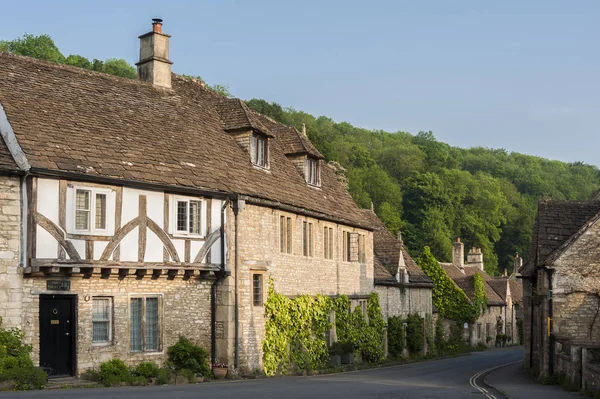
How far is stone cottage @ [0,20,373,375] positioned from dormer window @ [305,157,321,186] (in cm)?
218

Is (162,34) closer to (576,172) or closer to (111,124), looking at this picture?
(111,124)

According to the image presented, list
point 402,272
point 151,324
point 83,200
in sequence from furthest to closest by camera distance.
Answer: point 402,272
point 151,324
point 83,200

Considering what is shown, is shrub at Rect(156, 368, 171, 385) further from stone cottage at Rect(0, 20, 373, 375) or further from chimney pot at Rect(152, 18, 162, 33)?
chimney pot at Rect(152, 18, 162, 33)

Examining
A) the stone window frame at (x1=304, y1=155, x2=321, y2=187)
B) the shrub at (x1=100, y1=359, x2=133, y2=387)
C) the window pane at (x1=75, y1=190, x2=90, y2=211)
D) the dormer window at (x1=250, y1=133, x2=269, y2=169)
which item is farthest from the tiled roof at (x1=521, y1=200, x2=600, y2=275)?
the window pane at (x1=75, y1=190, x2=90, y2=211)

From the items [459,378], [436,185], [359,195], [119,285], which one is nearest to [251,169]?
[119,285]

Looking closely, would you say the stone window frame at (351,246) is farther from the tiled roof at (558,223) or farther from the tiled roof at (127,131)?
the tiled roof at (558,223)

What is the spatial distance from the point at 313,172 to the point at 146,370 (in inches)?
585

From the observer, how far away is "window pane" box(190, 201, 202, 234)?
26.3 m

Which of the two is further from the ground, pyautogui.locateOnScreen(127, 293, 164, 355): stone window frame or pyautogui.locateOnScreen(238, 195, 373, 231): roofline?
pyautogui.locateOnScreen(238, 195, 373, 231): roofline

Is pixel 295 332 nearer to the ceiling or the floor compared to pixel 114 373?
nearer to the ceiling

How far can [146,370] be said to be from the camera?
23938 millimetres

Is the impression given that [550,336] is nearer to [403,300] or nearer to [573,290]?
[573,290]

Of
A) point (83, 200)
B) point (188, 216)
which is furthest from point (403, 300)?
point (83, 200)

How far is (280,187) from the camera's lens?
31.8 m
